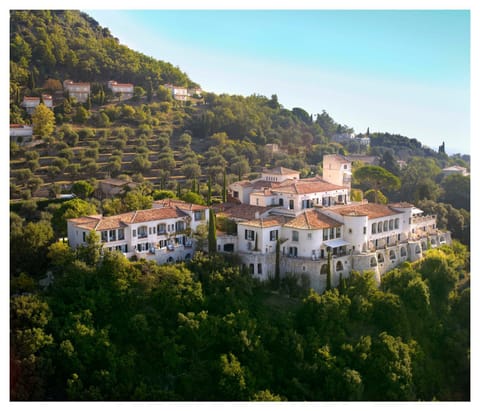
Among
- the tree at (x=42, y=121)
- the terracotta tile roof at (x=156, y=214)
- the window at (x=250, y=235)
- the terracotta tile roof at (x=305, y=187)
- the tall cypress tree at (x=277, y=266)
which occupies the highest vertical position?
the tree at (x=42, y=121)

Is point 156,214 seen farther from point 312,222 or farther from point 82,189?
point 82,189

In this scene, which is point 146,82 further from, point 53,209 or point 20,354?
point 20,354

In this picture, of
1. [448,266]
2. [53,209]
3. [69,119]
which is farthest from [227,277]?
[69,119]

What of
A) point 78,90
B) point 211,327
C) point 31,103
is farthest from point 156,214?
point 78,90

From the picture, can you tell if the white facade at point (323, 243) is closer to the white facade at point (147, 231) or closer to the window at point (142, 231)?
the white facade at point (147, 231)

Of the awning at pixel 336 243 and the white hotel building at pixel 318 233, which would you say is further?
the awning at pixel 336 243

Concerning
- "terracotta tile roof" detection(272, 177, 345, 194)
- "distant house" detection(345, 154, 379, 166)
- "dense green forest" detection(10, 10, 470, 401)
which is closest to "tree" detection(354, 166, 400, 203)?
"terracotta tile roof" detection(272, 177, 345, 194)

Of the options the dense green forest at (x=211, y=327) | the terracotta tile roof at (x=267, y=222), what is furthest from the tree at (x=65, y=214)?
the terracotta tile roof at (x=267, y=222)
